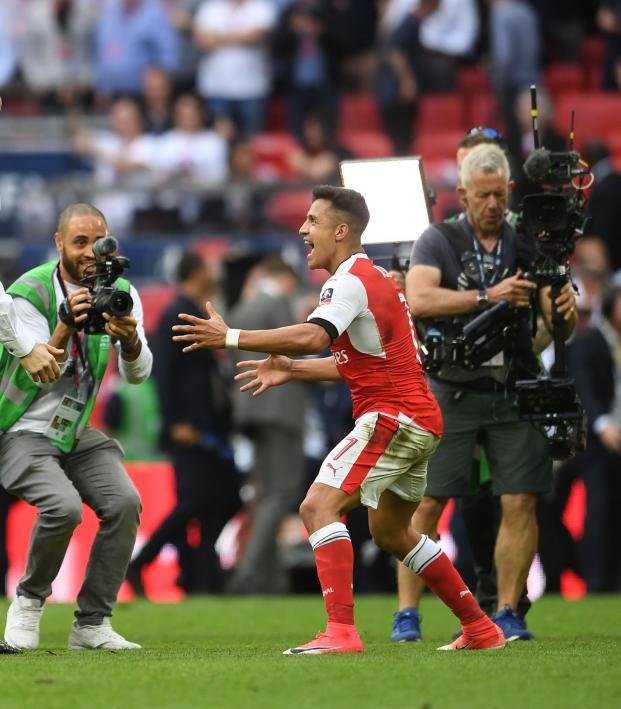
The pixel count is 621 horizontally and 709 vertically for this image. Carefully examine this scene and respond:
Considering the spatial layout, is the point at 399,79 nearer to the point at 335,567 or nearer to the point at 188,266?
the point at 188,266

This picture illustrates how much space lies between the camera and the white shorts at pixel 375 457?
7.18 meters

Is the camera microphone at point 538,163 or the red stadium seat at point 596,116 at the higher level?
the red stadium seat at point 596,116

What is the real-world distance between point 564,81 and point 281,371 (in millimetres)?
13275

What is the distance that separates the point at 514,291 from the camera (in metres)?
8.34

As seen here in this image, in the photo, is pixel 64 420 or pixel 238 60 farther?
pixel 238 60

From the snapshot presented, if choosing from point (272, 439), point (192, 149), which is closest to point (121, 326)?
point (272, 439)

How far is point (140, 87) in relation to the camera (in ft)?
66.8

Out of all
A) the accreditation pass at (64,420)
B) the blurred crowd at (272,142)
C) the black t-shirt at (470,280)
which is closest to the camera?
the accreditation pass at (64,420)

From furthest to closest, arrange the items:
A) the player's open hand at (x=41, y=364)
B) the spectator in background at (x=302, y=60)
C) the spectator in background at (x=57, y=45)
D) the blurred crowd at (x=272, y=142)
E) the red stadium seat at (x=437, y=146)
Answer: the spectator in background at (x=57, y=45) → the spectator in background at (x=302, y=60) → the red stadium seat at (x=437, y=146) → the blurred crowd at (x=272, y=142) → the player's open hand at (x=41, y=364)

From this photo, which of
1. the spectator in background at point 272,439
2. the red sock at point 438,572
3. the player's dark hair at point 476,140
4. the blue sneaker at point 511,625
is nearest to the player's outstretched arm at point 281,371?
the red sock at point 438,572

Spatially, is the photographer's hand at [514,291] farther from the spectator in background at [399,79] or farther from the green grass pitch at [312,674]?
the spectator in background at [399,79]

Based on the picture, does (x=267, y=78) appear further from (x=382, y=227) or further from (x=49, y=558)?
(x=49, y=558)

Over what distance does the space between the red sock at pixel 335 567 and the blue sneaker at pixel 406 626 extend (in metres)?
1.35

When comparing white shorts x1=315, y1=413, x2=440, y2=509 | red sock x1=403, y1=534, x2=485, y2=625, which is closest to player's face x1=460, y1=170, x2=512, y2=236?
white shorts x1=315, y1=413, x2=440, y2=509
